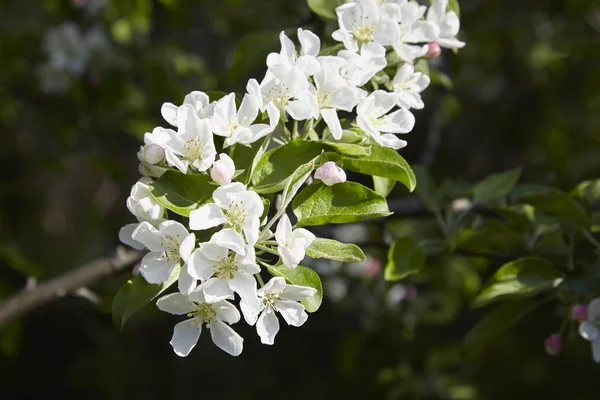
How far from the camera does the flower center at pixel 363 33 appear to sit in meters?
1.27

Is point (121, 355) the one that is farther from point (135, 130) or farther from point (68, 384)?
point (135, 130)

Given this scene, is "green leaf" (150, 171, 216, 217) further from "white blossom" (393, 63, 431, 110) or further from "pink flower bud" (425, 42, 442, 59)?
"pink flower bud" (425, 42, 442, 59)

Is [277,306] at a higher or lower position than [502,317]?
higher

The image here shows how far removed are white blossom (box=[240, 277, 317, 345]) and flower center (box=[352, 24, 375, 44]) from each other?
0.50m

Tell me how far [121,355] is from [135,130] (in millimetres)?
2368

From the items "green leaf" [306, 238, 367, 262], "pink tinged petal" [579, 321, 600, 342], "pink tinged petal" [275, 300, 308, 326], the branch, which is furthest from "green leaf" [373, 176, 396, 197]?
the branch

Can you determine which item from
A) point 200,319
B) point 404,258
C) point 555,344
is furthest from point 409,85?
point 555,344

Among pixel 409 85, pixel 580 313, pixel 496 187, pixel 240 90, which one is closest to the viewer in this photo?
pixel 409 85

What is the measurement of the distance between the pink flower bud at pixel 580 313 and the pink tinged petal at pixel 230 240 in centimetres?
82

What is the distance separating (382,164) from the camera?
1.15 meters

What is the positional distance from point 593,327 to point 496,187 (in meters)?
0.41

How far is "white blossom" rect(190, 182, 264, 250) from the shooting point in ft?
3.29

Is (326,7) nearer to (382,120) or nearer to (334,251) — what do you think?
(382,120)

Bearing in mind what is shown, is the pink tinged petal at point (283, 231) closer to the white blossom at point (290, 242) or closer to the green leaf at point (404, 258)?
the white blossom at point (290, 242)
